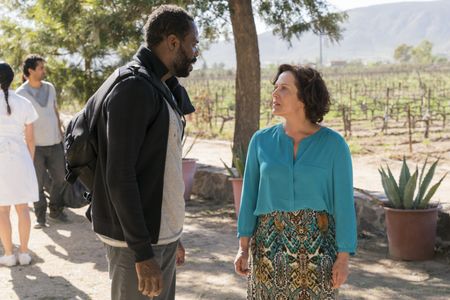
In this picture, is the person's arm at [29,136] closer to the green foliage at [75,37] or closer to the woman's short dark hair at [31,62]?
the woman's short dark hair at [31,62]

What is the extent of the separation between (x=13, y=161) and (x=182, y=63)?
338 centimetres

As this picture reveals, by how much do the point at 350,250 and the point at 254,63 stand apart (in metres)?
6.35

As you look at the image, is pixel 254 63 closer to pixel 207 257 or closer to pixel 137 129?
pixel 207 257

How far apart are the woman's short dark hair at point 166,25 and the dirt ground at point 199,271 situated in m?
2.74

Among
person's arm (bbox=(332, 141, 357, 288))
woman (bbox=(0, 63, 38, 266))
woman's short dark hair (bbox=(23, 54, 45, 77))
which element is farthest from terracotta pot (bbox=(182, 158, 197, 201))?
person's arm (bbox=(332, 141, 357, 288))

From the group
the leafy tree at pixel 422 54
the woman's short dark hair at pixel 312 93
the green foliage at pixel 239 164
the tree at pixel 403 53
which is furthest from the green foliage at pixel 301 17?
the tree at pixel 403 53

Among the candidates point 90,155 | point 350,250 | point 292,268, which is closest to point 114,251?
point 90,155

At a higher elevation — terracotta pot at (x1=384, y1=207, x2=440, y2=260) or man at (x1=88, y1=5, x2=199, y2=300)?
man at (x1=88, y1=5, x2=199, y2=300)

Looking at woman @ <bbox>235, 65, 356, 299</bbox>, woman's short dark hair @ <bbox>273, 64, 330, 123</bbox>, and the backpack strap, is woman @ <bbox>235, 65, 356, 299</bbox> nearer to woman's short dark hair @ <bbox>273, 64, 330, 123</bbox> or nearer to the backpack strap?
woman's short dark hair @ <bbox>273, 64, 330, 123</bbox>

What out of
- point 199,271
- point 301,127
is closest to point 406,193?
point 199,271

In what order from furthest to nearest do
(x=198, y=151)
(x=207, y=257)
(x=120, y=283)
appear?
(x=198, y=151)
(x=207, y=257)
(x=120, y=283)

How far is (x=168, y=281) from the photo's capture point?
2.75m

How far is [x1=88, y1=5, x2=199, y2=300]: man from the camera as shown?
2467 mm

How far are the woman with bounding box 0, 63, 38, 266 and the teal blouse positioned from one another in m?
3.25
